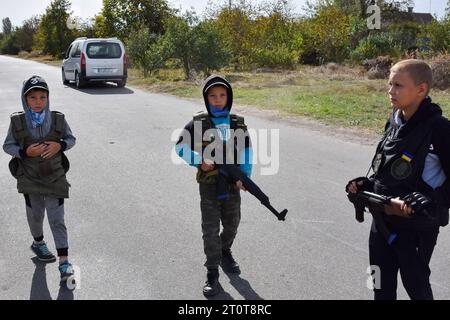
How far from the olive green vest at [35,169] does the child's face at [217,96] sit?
1200 mm

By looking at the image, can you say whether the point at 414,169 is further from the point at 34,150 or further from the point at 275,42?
the point at 275,42

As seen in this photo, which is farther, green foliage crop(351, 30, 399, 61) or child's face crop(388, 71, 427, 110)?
green foliage crop(351, 30, 399, 61)

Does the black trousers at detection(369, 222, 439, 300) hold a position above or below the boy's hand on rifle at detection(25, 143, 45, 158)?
below

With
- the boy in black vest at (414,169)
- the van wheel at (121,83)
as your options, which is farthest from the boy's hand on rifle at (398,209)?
the van wheel at (121,83)

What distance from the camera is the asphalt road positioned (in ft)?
11.2

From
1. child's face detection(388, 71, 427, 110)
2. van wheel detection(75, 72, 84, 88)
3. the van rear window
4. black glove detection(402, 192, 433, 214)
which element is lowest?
black glove detection(402, 192, 433, 214)

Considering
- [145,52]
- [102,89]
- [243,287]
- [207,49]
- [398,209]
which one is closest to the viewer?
[398,209]

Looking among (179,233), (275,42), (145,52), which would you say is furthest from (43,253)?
(275,42)

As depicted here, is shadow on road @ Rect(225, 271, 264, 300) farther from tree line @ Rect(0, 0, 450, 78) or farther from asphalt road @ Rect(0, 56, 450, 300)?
tree line @ Rect(0, 0, 450, 78)

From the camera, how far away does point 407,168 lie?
2.45m

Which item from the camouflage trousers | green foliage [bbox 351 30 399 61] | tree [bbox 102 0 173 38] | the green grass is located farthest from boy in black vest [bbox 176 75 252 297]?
tree [bbox 102 0 173 38]

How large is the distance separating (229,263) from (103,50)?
48.4ft

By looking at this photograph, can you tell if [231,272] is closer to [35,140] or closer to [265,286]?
[265,286]

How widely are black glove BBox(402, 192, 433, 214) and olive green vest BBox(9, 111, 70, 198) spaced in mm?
2421
